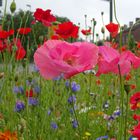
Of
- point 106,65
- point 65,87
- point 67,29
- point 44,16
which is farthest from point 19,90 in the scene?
point 106,65

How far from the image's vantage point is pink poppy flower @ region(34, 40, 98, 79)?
75 cm

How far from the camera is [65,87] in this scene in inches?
88.3

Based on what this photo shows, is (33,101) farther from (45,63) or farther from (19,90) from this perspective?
(45,63)

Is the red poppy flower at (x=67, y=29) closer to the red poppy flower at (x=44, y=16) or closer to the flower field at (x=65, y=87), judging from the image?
the flower field at (x=65, y=87)

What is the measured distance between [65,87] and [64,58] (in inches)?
58.2

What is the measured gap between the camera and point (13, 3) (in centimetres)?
161

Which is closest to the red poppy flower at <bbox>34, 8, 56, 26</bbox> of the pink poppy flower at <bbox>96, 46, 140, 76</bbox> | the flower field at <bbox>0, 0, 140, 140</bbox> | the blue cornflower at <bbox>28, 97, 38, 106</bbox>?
the flower field at <bbox>0, 0, 140, 140</bbox>

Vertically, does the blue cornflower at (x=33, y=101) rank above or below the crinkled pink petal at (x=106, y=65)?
below

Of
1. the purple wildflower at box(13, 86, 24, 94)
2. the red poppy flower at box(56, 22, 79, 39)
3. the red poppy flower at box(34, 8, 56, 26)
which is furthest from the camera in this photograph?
the purple wildflower at box(13, 86, 24, 94)

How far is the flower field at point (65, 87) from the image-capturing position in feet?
2.56

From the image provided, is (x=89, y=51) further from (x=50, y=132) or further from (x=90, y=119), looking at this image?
(x=90, y=119)

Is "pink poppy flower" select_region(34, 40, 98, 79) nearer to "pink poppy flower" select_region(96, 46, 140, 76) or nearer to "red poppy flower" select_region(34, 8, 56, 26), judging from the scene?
"pink poppy flower" select_region(96, 46, 140, 76)

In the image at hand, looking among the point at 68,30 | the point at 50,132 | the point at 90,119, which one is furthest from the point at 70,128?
the point at 68,30

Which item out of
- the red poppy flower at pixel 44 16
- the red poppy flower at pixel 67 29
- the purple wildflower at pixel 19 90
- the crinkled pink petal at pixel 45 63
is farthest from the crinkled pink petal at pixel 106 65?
the purple wildflower at pixel 19 90
